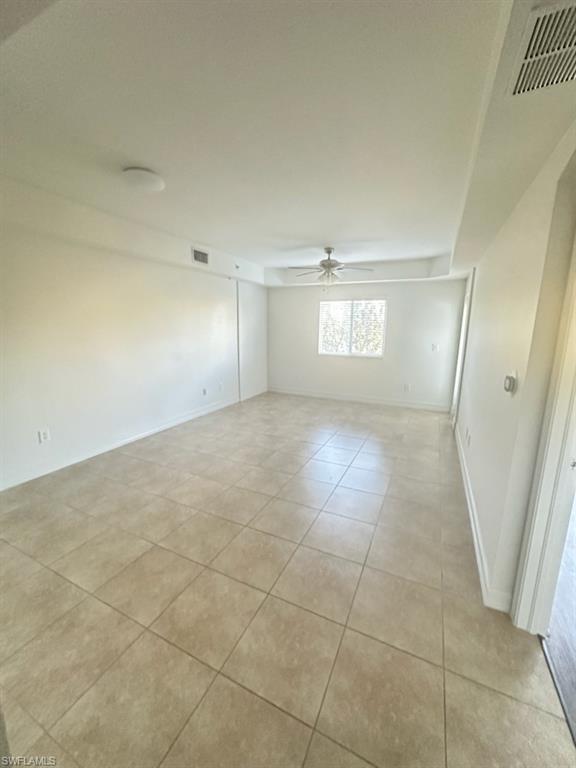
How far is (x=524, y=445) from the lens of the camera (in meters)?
1.50

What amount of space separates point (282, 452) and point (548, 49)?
342 centimetres

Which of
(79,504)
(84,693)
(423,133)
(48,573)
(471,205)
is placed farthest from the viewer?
(79,504)

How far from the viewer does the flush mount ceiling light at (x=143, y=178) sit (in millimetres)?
2172

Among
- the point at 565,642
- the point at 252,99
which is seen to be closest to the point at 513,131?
the point at 252,99

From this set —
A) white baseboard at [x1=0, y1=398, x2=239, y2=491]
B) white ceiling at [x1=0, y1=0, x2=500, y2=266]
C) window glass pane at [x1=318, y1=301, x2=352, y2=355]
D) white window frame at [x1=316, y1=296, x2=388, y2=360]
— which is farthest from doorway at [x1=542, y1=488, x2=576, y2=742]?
window glass pane at [x1=318, y1=301, x2=352, y2=355]

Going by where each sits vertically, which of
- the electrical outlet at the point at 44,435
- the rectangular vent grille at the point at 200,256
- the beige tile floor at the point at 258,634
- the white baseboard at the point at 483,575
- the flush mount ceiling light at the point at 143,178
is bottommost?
the beige tile floor at the point at 258,634

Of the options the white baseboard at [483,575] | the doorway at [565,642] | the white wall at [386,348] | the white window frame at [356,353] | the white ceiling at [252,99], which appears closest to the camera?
the white ceiling at [252,99]

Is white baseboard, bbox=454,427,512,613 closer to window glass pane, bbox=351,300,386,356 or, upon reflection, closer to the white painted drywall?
window glass pane, bbox=351,300,386,356

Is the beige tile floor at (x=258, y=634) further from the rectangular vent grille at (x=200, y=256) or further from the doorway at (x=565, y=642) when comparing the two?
the rectangular vent grille at (x=200, y=256)

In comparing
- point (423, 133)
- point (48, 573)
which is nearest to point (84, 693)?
point (48, 573)

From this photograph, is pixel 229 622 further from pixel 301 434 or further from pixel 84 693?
pixel 301 434

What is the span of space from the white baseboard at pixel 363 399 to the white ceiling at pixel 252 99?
3685 millimetres

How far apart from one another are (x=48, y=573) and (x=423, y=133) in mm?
3436

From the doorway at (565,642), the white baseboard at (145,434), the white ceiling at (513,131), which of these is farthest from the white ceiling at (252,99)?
the white baseboard at (145,434)
